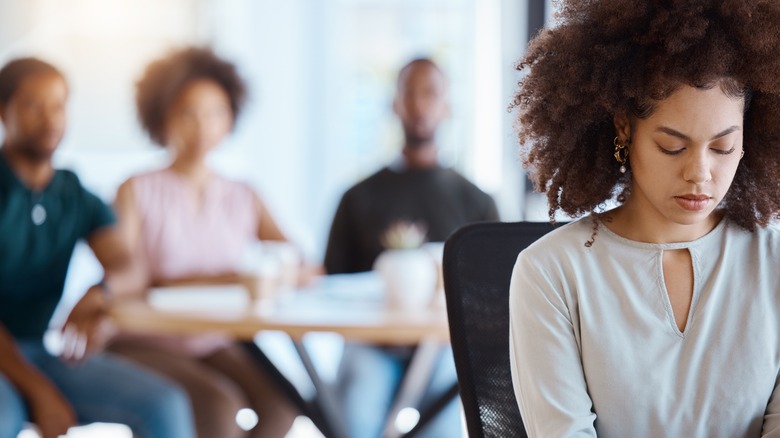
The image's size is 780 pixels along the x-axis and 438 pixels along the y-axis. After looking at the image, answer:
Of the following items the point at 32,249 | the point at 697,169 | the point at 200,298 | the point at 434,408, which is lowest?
the point at 434,408

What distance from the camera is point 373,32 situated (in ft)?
18.0

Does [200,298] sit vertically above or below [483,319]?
below

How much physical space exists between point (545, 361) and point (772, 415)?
1.00ft

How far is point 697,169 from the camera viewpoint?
50.8 inches

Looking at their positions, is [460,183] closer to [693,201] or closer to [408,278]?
[408,278]

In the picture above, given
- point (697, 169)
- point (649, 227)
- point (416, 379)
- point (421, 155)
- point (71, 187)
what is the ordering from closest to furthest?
point (697, 169) < point (649, 227) < point (71, 187) < point (416, 379) < point (421, 155)

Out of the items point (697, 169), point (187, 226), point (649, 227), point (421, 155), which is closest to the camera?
point (697, 169)

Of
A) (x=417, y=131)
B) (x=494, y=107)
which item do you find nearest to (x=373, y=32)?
(x=494, y=107)

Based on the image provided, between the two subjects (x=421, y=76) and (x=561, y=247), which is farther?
(x=421, y=76)

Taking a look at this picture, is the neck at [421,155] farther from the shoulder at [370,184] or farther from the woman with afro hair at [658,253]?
the woman with afro hair at [658,253]

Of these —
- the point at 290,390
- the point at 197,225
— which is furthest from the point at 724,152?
the point at 197,225

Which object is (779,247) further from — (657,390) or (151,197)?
(151,197)

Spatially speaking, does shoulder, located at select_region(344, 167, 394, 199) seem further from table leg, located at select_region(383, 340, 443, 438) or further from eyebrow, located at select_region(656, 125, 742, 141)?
eyebrow, located at select_region(656, 125, 742, 141)

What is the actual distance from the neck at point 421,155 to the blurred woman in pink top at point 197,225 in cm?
47
